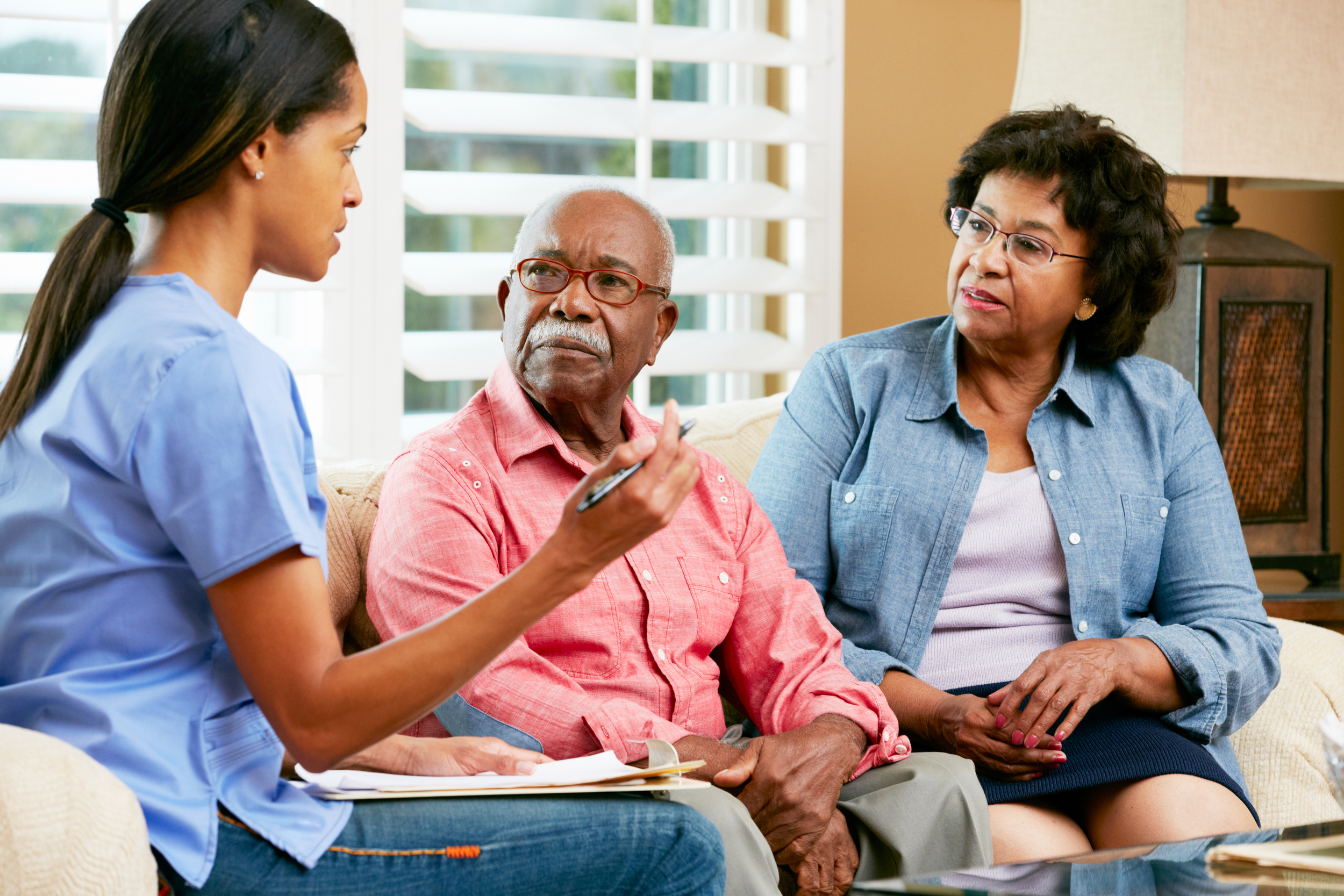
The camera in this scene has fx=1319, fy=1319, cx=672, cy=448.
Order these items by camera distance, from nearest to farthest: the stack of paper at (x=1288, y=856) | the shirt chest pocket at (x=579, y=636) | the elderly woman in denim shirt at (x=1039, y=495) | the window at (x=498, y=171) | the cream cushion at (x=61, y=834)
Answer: the cream cushion at (x=61, y=834)
the stack of paper at (x=1288, y=856)
the shirt chest pocket at (x=579, y=636)
the elderly woman in denim shirt at (x=1039, y=495)
the window at (x=498, y=171)

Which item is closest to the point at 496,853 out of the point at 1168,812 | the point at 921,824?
the point at 921,824

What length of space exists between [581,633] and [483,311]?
1.18 m

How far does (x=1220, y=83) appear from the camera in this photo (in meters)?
2.30

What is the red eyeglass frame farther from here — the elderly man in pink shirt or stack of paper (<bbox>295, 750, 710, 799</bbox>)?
stack of paper (<bbox>295, 750, 710, 799</bbox>)

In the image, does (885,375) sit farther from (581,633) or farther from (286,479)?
(286,479)

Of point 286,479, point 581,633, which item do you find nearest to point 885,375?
point 581,633

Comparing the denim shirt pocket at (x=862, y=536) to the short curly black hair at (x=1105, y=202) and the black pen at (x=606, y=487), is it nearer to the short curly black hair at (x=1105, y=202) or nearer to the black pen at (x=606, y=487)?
the short curly black hair at (x=1105, y=202)

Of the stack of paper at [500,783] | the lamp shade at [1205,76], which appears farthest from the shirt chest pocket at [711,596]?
the lamp shade at [1205,76]

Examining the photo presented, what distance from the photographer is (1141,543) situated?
1922mm

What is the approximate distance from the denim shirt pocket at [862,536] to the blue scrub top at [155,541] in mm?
987

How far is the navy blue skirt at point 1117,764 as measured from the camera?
1689mm

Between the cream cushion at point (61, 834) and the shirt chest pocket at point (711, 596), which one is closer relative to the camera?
the cream cushion at point (61, 834)

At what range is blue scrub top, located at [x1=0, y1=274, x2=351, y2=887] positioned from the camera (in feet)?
3.31

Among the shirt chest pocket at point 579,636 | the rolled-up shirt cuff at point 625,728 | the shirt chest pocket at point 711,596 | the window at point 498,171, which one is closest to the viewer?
the rolled-up shirt cuff at point 625,728
